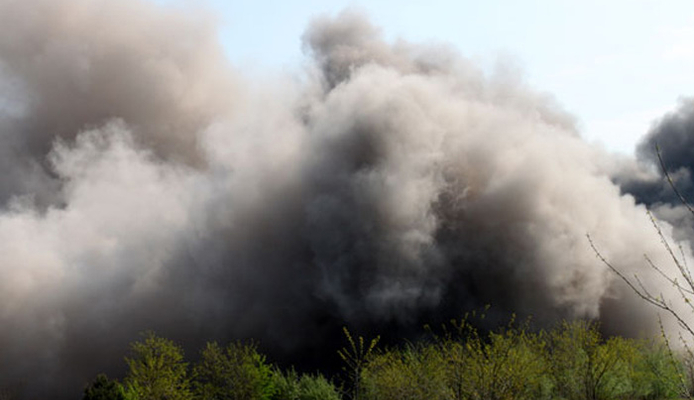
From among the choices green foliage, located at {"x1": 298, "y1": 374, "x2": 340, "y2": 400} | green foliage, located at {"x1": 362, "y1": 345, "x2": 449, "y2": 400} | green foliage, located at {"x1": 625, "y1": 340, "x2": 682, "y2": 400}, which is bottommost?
green foliage, located at {"x1": 625, "y1": 340, "x2": 682, "y2": 400}

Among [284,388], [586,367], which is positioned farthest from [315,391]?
[586,367]

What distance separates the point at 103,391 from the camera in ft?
63.8

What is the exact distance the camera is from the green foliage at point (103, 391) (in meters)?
19.3

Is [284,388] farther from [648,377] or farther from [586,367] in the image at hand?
[648,377]

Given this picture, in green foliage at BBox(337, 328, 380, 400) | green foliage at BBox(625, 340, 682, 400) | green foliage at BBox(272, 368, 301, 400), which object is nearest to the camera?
green foliage at BBox(337, 328, 380, 400)

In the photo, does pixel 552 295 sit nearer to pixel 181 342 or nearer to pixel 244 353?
pixel 244 353

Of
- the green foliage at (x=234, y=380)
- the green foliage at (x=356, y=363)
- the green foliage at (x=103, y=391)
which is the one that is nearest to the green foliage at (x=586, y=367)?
the green foliage at (x=356, y=363)

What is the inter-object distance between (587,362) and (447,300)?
44.3ft

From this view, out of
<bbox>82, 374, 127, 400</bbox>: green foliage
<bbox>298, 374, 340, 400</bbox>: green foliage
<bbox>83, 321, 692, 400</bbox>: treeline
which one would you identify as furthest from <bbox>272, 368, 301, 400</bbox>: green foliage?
<bbox>82, 374, 127, 400</bbox>: green foliage

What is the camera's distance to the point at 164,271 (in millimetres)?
37500

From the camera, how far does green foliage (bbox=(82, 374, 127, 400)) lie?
1933 centimetres

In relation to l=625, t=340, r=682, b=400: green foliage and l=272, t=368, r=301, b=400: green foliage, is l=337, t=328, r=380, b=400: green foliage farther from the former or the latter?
l=625, t=340, r=682, b=400: green foliage

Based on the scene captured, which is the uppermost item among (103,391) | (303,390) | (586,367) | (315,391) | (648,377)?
(103,391)

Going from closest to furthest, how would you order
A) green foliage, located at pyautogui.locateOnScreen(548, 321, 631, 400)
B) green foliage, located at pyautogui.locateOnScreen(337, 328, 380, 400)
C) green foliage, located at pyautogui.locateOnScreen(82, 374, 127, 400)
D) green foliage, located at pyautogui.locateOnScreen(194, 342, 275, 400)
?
green foliage, located at pyautogui.locateOnScreen(548, 321, 631, 400) < green foliage, located at pyautogui.locateOnScreen(82, 374, 127, 400) < green foliage, located at pyautogui.locateOnScreen(337, 328, 380, 400) < green foliage, located at pyautogui.locateOnScreen(194, 342, 275, 400)
